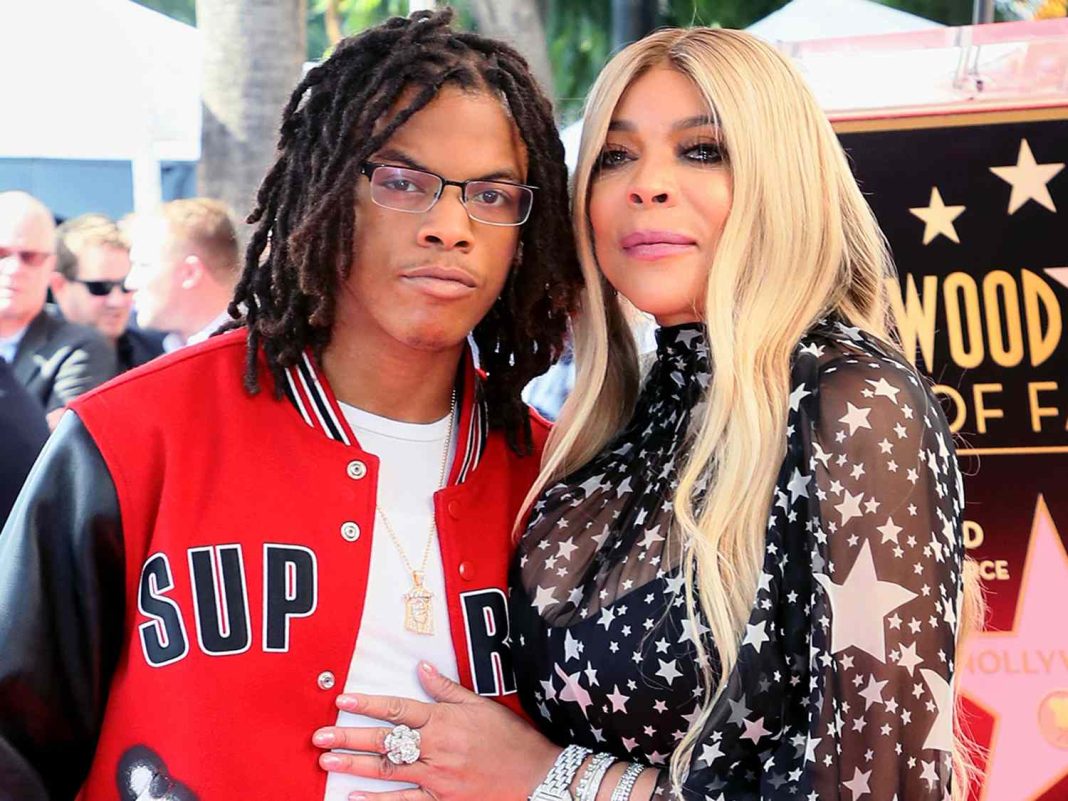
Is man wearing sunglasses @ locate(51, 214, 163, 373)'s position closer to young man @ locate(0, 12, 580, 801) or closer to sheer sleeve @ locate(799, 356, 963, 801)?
young man @ locate(0, 12, 580, 801)

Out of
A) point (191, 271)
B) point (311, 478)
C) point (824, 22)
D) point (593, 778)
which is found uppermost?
point (824, 22)

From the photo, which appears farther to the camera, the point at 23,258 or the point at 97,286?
the point at 97,286

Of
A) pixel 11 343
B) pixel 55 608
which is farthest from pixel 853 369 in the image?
pixel 11 343

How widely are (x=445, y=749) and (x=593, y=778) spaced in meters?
0.24

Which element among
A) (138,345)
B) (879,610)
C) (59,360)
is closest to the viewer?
(879,610)

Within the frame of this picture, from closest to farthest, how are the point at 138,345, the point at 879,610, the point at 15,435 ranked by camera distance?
the point at 879,610, the point at 15,435, the point at 138,345

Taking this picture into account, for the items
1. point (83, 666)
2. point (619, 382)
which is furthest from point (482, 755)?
point (619, 382)

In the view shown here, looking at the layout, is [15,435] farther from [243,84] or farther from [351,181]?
[243,84]

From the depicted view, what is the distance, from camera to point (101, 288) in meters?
5.33

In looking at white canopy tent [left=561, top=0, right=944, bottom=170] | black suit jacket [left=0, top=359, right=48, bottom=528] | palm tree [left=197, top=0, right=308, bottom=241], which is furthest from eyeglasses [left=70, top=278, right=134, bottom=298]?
white canopy tent [left=561, top=0, right=944, bottom=170]

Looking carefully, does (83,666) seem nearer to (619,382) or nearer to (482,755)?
(482,755)

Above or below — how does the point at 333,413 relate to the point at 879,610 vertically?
above

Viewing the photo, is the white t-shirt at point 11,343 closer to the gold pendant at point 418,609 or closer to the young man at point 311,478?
the young man at point 311,478

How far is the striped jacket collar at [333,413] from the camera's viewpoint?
7.21ft
